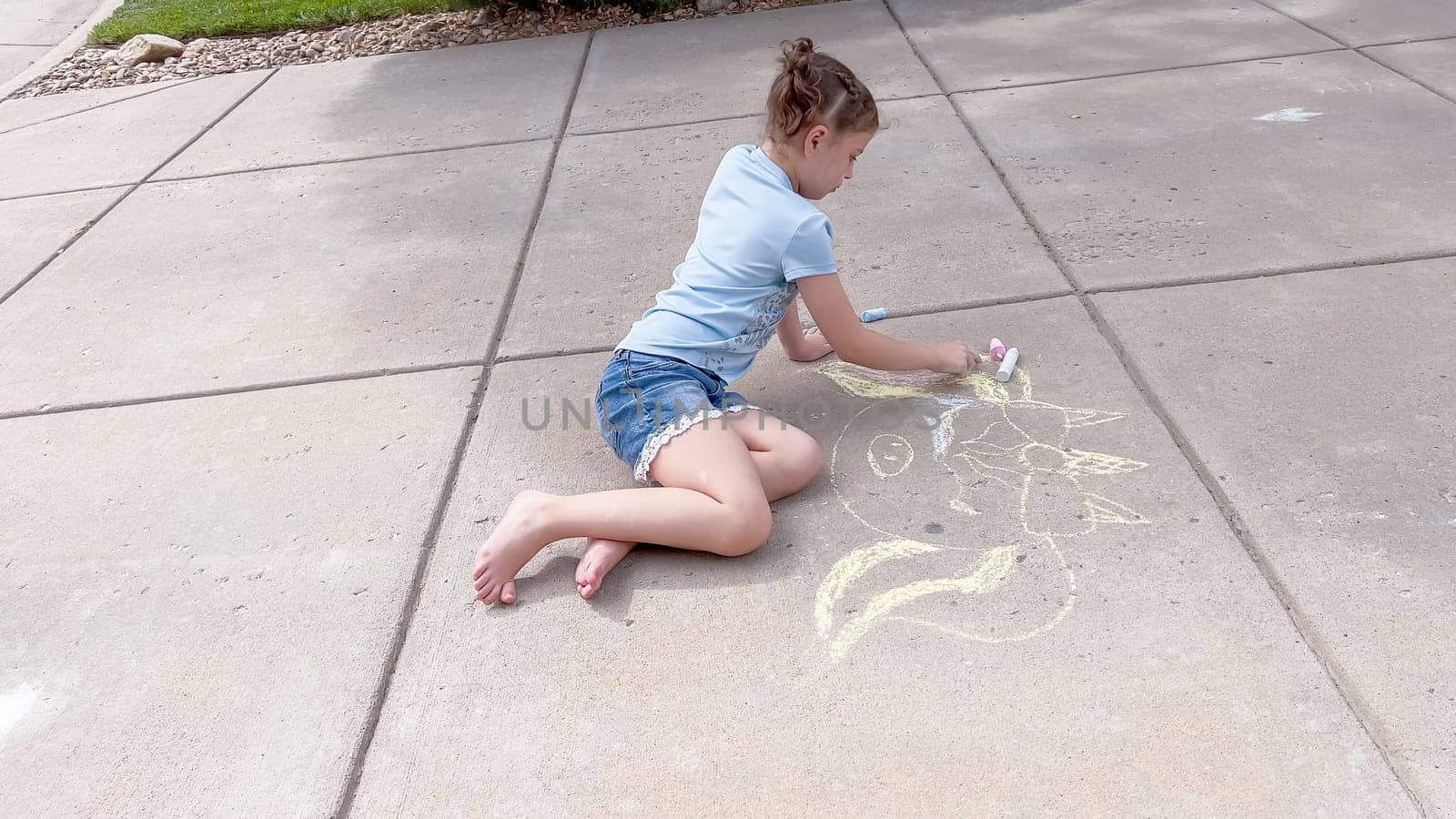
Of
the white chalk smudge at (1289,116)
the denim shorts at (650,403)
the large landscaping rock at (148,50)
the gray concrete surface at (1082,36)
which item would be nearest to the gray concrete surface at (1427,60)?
the gray concrete surface at (1082,36)

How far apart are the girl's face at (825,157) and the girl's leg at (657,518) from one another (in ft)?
2.23

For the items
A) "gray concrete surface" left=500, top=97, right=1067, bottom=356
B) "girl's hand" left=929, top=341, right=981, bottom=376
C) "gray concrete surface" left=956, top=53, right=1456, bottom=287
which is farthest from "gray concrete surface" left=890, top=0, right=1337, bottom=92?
"girl's hand" left=929, top=341, right=981, bottom=376

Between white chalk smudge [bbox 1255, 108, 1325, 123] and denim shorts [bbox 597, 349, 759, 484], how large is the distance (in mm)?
2853

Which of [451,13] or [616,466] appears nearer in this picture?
[616,466]

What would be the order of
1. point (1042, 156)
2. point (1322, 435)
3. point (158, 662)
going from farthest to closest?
point (1042, 156) → point (1322, 435) → point (158, 662)

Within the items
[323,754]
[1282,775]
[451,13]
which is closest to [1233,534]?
[1282,775]

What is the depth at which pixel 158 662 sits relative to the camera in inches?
92.1

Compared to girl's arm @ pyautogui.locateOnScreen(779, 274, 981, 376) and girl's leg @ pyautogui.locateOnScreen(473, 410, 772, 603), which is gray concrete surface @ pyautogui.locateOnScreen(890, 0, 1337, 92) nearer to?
girl's arm @ pyautogui.locateOnScreen(779, 274, 981, 376)

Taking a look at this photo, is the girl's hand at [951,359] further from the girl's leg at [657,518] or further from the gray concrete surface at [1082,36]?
the gray concrete surface at [1082,36]

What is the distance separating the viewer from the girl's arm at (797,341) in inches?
124

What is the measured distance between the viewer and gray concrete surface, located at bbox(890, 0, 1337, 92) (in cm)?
516

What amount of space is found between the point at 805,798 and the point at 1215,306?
205 cm

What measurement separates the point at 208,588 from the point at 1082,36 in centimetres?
479

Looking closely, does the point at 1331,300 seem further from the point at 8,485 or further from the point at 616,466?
the point at 8,485
